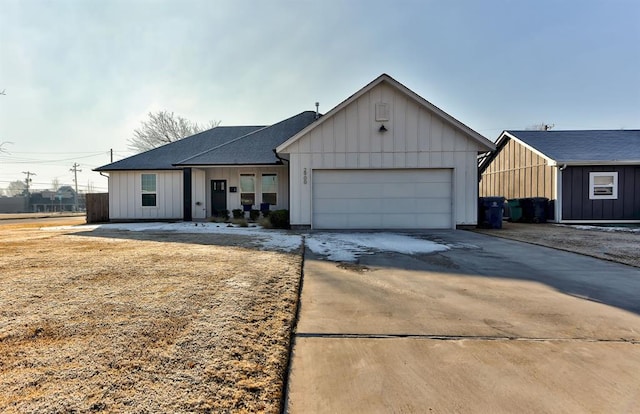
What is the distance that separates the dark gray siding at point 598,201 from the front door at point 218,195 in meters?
15.5

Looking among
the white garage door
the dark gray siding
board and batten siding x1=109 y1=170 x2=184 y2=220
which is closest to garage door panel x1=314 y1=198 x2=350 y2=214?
the white garage door

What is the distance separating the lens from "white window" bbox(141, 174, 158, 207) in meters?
15.8

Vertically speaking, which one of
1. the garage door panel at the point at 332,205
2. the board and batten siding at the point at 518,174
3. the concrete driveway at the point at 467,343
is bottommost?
the concrete driveway at the point at 467,343

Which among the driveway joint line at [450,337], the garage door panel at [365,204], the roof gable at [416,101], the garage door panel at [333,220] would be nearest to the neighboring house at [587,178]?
the roof gable at [416,101]

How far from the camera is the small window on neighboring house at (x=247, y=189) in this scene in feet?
49.9

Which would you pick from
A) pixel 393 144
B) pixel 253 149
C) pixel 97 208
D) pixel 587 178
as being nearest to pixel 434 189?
pixel 393 144

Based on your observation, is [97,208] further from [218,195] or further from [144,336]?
[144,336]

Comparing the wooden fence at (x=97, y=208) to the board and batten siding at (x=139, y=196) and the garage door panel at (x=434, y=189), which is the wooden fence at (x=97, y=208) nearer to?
the board and batten siding at (x=139, y=196)

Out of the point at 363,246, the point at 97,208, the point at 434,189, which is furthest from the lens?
the point at 97,208

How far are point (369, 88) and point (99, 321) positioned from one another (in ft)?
34.3

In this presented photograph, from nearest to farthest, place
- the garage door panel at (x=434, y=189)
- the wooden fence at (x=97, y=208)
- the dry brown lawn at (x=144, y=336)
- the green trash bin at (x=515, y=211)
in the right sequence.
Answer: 1. the dry brown lawn at (x=144, y=336)
2. the garage door panel at (x=434, y=189)
3. the green trash bin at (x=515, y=211)
4. the wooden fence at (x=97, y=208)

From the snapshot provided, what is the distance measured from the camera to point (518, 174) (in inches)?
666

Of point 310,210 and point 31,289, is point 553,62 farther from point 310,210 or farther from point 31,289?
point 31,289

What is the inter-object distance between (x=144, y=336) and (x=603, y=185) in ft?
59.2
